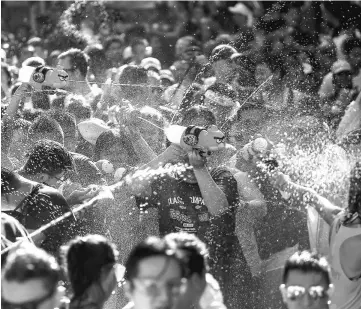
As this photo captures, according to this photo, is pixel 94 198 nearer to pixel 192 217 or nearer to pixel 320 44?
pixel 192 217

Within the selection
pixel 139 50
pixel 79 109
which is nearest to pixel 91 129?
pixel 79 109

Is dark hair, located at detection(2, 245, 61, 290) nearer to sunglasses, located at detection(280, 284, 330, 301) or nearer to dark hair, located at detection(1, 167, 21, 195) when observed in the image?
sunglasses, located at detection(280, 284, 330, 301)

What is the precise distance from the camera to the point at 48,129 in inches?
200

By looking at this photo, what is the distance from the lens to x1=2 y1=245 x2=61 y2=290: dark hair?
2627 millimetres

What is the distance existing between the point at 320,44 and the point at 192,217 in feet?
14.5

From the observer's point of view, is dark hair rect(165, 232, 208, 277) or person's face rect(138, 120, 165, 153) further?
person's face rect(138, 120, 165, 153)

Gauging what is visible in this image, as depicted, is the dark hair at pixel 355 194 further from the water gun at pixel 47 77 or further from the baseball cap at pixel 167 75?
the baseball cap at pixel 167 75

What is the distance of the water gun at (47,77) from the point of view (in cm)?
517

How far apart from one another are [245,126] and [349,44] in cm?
314

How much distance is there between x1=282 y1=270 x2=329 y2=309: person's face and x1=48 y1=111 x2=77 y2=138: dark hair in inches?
104

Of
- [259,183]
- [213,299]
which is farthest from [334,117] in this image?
[213,299]

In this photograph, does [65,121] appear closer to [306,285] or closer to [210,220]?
Result: [210,220]

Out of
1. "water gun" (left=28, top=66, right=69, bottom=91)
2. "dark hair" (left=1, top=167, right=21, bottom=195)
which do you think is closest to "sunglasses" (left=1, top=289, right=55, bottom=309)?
"dark hair" (left=1, top=167, right=21, bottom=195)

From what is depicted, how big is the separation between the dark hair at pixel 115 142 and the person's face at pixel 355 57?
2926 mm
